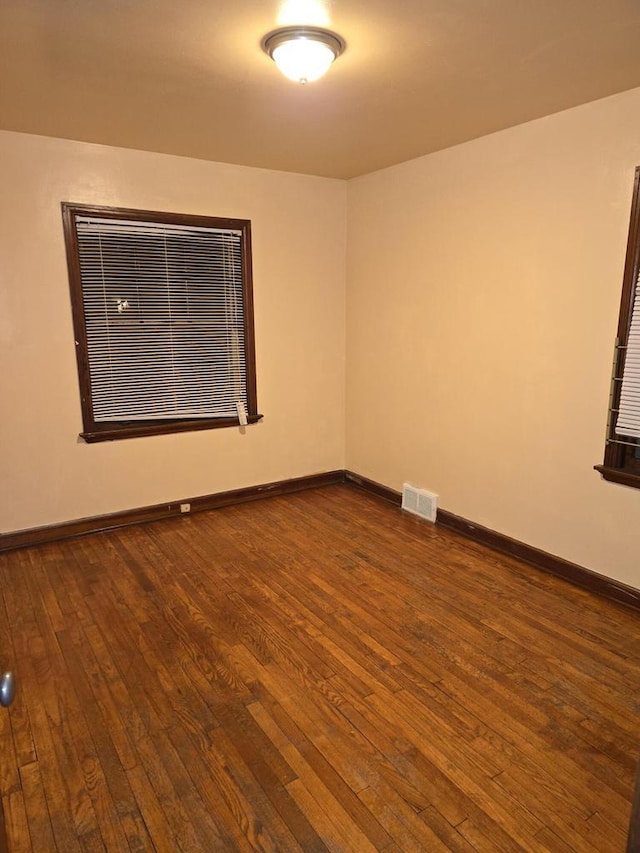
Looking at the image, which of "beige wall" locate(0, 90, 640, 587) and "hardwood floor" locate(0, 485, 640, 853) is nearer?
"hardwood floor" locate(0, 485, 640, 853)

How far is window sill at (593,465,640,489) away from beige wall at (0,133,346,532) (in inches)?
97.7

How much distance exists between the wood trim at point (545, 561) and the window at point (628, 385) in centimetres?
57

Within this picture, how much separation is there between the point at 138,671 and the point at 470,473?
8.01 feet

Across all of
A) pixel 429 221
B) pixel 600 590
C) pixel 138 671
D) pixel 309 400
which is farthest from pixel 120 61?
pixel 600 590

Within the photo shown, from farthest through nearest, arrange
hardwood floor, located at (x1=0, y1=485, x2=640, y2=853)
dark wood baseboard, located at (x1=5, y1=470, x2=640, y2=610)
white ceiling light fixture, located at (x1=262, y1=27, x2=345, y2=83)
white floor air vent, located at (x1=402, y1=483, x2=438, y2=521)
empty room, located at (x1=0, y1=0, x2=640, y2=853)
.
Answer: white floor air vent, located at (x1=402, y1=483, x2=438, y2=521)
dark wood baseboard, located at (x1=5, y1=470, x2=640, y2=610)
white ceiling light fixture, located at (x1=262, y1=27, x2=345, y2=83)
empty room, located at (x1=0, y1=0, x2=640, y2=853)
hardwood floor, located at (x1=0, y1=485, x2=640, y2=853)

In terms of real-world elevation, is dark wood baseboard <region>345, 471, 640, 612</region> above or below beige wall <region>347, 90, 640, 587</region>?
below

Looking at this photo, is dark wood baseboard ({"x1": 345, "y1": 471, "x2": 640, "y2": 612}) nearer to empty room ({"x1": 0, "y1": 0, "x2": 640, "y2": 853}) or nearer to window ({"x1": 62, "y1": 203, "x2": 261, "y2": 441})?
empty room ({"x1": 0, "y1": 0, "x2": 640, "y2": 853})

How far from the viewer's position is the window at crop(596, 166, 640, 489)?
2.75 meters

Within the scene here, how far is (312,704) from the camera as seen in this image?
225 cm

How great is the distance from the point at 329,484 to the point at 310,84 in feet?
10.8

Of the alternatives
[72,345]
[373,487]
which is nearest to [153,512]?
[72,345]

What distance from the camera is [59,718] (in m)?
2.17

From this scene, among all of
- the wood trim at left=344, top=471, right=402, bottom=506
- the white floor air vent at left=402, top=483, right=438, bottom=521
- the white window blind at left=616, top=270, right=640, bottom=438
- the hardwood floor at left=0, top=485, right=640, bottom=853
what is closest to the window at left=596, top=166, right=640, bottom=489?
the white window blind at left=616, top=270, right=640, bottom=438

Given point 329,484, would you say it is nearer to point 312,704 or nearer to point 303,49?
point 312,704
